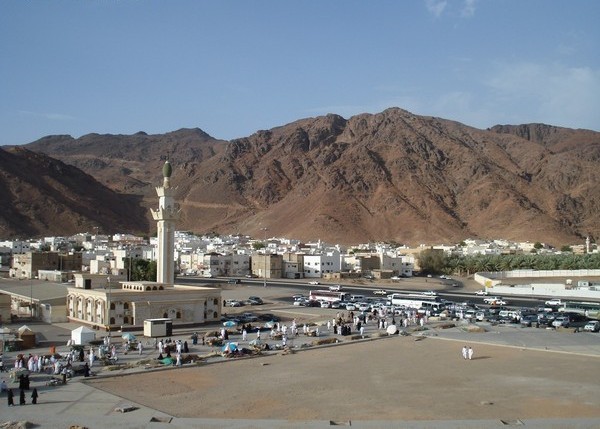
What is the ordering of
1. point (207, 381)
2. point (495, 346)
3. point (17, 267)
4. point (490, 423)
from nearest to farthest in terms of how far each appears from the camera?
point (490, 423)
point (207, 381)
point (495, 346)
point (17, 267)

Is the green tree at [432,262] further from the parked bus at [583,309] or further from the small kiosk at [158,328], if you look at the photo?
the small kiosk at [158,328]

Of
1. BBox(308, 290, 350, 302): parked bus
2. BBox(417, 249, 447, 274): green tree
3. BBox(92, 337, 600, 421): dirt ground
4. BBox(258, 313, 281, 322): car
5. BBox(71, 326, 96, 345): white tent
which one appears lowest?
BBox(92, 337, 600, 421): dirt ground

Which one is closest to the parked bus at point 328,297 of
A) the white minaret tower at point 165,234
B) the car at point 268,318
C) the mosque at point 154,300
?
the car at point 268,318

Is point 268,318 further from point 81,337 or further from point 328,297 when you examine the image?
point 81,337

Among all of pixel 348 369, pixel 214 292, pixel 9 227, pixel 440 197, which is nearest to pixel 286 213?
pixel 440 197

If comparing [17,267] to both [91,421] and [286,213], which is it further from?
[286,213]

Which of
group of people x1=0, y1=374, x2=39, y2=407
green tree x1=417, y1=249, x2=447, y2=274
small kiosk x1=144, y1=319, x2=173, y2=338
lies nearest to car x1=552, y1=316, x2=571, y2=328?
small kiosk x1=144, y1=319, x2=173, y2=338

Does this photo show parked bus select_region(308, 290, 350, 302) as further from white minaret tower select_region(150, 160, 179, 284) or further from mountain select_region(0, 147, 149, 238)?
mountain select_region(0, 147, 149, 238)
